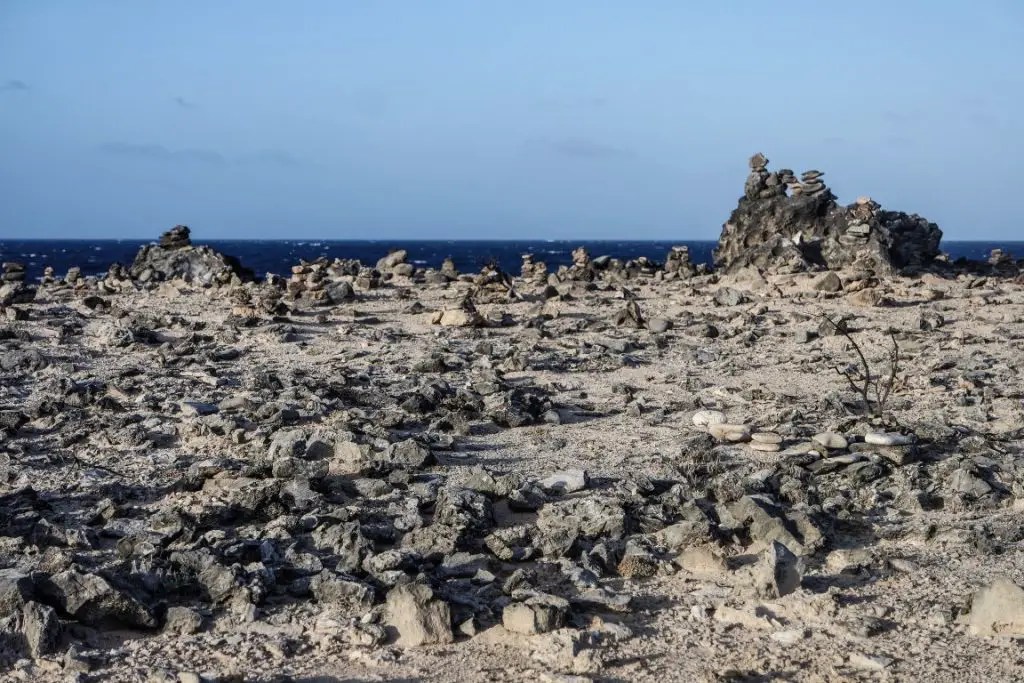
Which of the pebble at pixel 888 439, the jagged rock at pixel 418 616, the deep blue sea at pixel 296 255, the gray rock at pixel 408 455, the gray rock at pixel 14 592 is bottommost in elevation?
the jagged rock at pixel 418 616

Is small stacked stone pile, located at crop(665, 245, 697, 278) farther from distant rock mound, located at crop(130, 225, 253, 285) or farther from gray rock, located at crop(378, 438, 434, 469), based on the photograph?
gray rock, located at crop(378, 438, 434, 469)

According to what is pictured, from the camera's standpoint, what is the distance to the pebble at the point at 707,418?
920 centimetres

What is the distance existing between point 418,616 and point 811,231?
20.3m

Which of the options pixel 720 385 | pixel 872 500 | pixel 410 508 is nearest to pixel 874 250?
pixel 720 385

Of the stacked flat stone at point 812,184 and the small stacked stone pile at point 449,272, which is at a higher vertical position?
the stacked flat stone at point 812,184

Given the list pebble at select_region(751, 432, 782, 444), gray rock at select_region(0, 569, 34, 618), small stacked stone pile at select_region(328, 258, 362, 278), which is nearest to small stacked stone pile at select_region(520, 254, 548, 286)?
small stacked stone pile at select_region(328, 258, 362, 278)

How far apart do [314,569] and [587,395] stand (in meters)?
5.41

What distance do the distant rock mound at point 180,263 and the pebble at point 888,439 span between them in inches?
616

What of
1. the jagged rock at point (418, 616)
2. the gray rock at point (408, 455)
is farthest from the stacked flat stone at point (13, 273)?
the jagged rock at point (418, 616)

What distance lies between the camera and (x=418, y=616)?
491 centimetres

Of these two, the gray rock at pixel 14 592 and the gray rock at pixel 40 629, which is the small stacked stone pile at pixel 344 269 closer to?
the gray rock at pixel 14 592

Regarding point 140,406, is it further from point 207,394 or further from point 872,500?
point 872,500

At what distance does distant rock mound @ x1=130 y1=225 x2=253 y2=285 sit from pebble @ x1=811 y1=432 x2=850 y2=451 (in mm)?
15372

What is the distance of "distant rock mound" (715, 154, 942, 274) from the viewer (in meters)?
22.0
